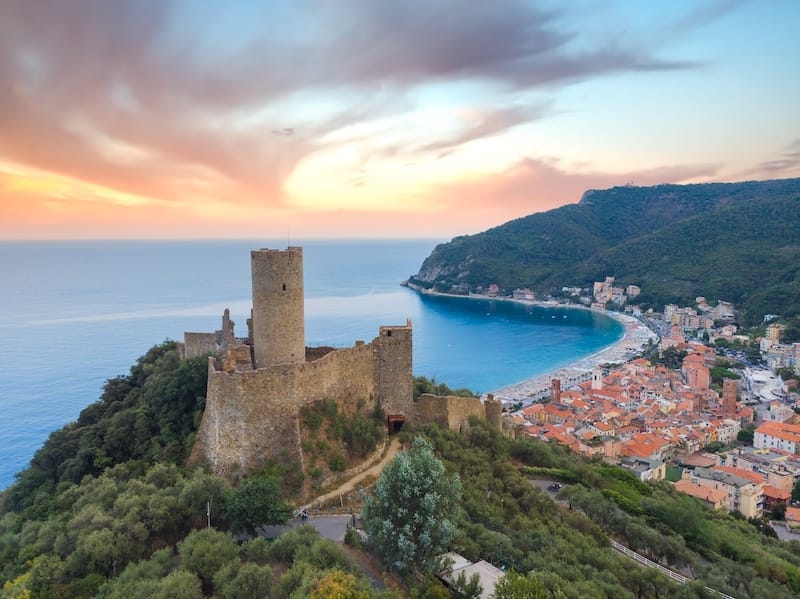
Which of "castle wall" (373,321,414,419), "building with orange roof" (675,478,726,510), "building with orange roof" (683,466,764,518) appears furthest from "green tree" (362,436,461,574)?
"building with orange roof" (683,466,764,518)

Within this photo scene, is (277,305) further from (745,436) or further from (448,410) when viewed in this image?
(745,436)

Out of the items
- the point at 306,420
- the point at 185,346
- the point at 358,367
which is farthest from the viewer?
the point at 185,346

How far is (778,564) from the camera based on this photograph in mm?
20484

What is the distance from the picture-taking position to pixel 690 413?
5784 centimetres

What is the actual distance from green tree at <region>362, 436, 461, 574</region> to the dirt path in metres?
3.45

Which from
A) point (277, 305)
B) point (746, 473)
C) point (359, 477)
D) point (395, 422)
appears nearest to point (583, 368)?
point (746, 473)

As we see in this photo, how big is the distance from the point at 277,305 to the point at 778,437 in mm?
53776

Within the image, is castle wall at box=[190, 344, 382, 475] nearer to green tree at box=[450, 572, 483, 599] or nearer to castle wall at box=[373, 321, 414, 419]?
castle wall at box=[373, 321, 414, 419]

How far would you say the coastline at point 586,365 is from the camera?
2566 inches

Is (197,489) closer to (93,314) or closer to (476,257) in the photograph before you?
(93,314)

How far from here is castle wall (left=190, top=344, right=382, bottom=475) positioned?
49.3 feet

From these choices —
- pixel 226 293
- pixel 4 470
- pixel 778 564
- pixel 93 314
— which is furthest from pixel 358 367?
pixel 226 293

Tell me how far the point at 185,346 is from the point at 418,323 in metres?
82.4

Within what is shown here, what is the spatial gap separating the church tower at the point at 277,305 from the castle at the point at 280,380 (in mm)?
31
